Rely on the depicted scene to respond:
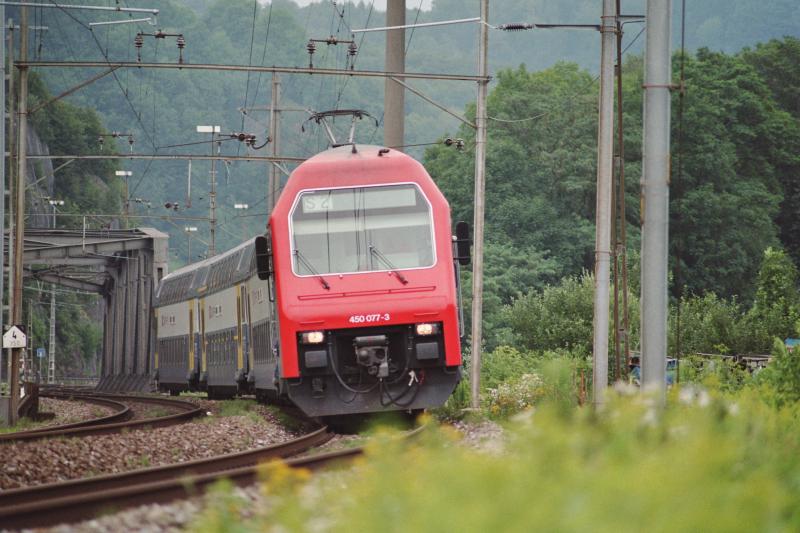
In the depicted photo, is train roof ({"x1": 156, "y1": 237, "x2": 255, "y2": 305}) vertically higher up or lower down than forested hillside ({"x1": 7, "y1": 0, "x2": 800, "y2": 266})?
lower down

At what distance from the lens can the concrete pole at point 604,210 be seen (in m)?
19.6

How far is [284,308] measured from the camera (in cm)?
1853

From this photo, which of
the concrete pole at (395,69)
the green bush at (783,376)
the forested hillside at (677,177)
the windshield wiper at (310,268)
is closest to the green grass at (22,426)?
the concrete pole at (395,69)

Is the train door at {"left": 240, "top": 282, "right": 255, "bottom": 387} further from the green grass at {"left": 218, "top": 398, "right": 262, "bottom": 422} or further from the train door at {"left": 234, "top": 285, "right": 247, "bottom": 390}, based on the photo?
the green grass at {"left": 218, "top": 398, "right": 262, "bottom": 422}

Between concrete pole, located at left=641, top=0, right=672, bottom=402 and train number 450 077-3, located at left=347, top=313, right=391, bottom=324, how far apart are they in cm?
508

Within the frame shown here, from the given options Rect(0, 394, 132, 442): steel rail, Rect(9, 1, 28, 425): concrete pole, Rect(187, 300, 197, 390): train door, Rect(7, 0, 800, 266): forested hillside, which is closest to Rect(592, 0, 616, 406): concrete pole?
Rect(0, 394, 132, 442): steel rail

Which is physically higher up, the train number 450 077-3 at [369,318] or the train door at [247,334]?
the train number 450 077-3 at [369,318]

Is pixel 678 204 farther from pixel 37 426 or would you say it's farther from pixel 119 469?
pixel 119 469

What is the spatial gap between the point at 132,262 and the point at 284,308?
4721 centimetres

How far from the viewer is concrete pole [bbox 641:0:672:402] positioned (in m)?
14.0

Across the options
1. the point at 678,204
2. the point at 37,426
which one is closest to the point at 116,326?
the point at 678,204

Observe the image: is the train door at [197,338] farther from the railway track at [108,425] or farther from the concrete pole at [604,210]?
the concrete pole at [604,210]

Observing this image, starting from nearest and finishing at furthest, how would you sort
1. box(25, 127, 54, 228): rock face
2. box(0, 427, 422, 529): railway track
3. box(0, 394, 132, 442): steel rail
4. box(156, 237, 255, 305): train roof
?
box(0, 427, 422, 529): railway track < box(0, 394, 132, 442): steel rail < box(156, 237, 255, 305): train roof < box(25, 127, 54, 228): rock face

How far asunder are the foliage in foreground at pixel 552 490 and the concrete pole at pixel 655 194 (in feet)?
21.9
